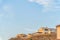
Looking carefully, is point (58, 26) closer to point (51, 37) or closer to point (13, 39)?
point (51, 37)

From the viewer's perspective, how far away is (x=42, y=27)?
4697cm

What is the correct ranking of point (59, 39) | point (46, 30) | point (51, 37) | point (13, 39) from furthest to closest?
1. point (13, 39)
2. point (46, 30)
3. point (51, 37)
4. point (59, 39)

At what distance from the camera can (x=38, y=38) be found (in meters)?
41.5

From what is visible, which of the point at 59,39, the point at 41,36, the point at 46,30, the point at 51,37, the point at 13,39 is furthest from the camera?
the point at 13,39

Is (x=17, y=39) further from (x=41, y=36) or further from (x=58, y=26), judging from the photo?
(x=58, y=26)

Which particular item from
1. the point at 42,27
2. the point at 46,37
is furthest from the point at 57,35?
the point at 42,27

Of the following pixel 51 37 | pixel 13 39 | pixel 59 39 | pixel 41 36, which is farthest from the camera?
pixel 13 39

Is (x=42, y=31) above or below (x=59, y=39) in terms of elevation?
above

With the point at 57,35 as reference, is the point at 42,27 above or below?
above

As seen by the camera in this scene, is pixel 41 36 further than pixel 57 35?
Yes

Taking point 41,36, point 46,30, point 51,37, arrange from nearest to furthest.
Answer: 1. point 51,37
2. point 41,36
3. point 46,30

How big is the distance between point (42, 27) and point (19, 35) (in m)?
7.29

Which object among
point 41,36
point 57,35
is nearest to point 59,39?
point 57,35

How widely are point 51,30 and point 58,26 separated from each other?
26.2 ft
